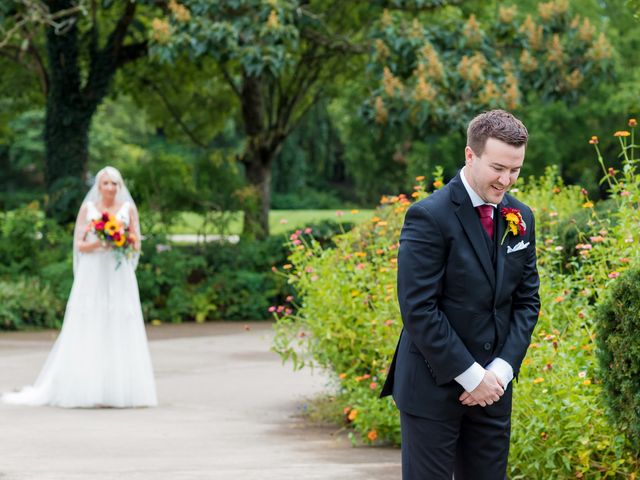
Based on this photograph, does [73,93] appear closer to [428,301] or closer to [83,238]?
[83,238]

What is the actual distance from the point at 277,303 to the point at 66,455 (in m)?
10.5

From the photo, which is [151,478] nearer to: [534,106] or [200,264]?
[200,264]

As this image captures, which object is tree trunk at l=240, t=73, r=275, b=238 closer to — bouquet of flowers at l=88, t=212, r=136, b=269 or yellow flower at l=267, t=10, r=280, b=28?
yellow flower at l=267, t=10, r=280, b=28

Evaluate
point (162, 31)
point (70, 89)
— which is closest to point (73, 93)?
point (70, 89)

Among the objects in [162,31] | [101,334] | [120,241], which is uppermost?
[162,31]

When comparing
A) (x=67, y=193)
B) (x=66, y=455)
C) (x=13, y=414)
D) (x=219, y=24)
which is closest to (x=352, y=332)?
(x=66, y=455)

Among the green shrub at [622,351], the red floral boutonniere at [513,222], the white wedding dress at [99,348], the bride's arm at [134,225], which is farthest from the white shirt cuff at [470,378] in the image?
the bride's arm at [134,225]

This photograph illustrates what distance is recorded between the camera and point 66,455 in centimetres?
717

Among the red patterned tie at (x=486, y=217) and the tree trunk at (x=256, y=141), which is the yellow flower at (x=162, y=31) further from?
the red patterned tie at (x=486, y=217)

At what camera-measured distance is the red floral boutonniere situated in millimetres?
3975

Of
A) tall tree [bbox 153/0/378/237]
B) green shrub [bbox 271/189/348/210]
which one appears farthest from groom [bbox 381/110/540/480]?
green shrub [bbox 271/189/348/210]

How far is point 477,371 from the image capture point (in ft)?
12.5

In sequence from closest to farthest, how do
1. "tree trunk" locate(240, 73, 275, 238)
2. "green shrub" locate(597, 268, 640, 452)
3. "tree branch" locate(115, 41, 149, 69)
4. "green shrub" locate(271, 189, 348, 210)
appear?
"green shrub" locate(597, 268, 640, 452)
"tree branch" locate(115, 41, 149, 69)
"tree trunk" locate(240, 73, 275, 238)
"green shrub" locate(271, 189, 348, 210)

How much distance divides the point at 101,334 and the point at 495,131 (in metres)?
7.23
